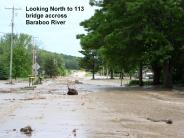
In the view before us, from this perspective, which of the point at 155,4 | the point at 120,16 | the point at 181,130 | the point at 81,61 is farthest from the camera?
the point at 81,61

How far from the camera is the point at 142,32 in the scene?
48594 mm

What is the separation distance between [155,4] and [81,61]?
88834 millimetres

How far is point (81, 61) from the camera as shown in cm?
13662

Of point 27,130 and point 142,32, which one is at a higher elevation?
point 142,32

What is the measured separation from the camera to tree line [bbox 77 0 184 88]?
48.1 m

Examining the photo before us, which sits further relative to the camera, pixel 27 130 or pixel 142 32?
pixel 142 32

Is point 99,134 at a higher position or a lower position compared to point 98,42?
lower

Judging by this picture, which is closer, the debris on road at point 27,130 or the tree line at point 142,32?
the debris on road at point 27,130

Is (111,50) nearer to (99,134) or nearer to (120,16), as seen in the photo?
(120,16)

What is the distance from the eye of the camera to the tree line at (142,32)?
4806 centimetres

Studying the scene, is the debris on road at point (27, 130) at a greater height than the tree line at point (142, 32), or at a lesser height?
lesser

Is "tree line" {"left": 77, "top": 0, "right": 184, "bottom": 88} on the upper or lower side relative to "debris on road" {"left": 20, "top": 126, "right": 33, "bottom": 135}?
upper

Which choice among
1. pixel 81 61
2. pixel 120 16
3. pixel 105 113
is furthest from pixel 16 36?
pixel 105 113

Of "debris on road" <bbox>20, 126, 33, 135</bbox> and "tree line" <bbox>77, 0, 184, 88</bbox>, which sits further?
"tree line" <bbox>77, 0, 184, 88</bbox>
